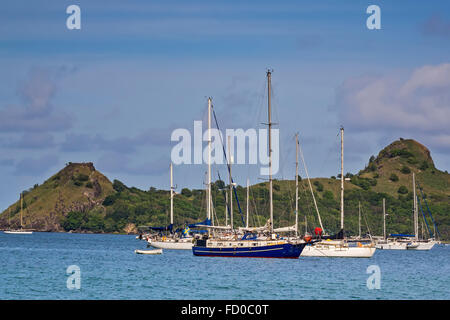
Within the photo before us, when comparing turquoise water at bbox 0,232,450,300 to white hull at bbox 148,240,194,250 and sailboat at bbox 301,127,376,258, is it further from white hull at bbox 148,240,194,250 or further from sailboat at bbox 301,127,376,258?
white hull at bbox 148,240,194,250

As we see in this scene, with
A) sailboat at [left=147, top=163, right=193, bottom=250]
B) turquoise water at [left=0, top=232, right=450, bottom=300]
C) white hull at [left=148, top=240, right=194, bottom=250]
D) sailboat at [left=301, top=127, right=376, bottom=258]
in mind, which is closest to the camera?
turquoise water at [left=0, top=232, right=450, bottom=300]

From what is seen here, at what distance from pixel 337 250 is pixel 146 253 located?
27792 millimetres

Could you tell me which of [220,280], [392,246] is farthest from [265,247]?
[392,246]

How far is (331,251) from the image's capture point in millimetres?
97500

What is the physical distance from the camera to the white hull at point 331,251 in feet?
318

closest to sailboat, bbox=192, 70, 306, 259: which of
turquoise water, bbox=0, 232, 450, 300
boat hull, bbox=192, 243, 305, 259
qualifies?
boat hull, bbox=192, 243, 305, 259

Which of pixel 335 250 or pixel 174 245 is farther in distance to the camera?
pixel 174 245

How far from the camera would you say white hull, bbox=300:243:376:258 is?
9688 centimetres

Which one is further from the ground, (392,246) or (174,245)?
(174,245)

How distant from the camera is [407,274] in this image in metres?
77.2

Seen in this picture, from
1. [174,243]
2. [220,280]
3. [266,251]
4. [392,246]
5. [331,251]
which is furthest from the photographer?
[392,246]

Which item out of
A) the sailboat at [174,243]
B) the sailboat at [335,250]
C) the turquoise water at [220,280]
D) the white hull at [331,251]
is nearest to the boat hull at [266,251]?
the turquoise water at [220,280]

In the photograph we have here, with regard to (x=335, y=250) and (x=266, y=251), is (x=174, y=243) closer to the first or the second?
(x=335, y=250)
